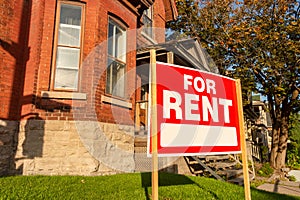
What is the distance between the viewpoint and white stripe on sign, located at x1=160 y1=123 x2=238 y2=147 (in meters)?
2.94

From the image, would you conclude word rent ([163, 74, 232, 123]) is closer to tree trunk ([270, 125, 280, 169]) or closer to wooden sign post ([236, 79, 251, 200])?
wooden sign post ([236, 79, 251, 200])

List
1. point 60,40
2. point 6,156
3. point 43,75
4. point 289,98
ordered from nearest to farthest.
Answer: point 6,156, point 43,75, point 60,40, point 289,98

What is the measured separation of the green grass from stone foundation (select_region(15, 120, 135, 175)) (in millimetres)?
485

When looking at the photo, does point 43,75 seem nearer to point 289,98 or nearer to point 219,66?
point 219,66

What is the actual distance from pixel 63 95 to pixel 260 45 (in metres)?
11.6

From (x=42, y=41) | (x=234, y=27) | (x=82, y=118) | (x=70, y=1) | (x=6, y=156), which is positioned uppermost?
(x=234, y=27)

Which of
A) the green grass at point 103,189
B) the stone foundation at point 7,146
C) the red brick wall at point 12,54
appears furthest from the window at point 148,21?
the green grass at point 103,189

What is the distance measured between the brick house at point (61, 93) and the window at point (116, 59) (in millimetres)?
44

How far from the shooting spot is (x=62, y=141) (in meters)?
5.89

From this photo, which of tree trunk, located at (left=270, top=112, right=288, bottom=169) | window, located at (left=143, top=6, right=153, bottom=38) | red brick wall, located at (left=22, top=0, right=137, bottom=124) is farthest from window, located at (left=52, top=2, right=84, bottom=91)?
tree trunk, located at (left=270, top=112, right=288, bottom=169)

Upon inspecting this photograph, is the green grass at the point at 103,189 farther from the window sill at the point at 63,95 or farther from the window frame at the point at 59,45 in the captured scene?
the window frame at the point at 59,45

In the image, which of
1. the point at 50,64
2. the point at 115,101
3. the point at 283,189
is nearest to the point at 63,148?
the point at 115,101

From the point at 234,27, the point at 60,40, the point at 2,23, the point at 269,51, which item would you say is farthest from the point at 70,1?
the point at 269,51

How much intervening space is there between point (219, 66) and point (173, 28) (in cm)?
546
